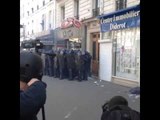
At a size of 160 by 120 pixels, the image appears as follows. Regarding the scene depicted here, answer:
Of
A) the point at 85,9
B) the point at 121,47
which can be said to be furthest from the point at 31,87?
the point at 85,9

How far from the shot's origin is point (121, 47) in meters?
16.2

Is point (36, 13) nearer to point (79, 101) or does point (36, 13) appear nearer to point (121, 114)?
point (79, 101)

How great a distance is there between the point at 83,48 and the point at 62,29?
198 inches

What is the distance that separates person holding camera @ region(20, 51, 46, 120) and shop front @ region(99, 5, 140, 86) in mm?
11998

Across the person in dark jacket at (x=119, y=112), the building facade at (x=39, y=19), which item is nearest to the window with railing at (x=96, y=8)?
the building facade at (x=39, y=19)

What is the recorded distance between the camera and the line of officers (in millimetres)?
17355

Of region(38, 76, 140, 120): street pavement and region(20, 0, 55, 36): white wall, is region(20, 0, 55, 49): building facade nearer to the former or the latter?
region(20, 0, 55, 36): white wall

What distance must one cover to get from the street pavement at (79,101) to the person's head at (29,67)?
3.91 m

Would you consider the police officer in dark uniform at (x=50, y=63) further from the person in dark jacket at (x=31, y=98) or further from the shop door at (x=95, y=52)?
the person in dark jacket at (x=31, y=98)

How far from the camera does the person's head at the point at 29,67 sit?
2.13 metres
